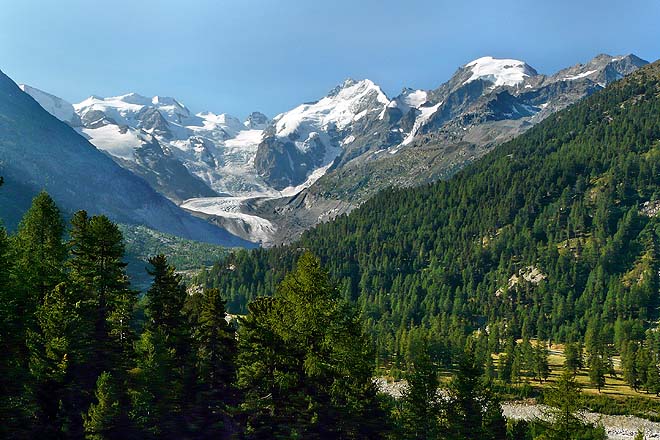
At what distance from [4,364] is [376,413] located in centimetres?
2841

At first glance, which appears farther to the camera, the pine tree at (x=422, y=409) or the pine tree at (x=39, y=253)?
the pine tree at (x=422, y=409)

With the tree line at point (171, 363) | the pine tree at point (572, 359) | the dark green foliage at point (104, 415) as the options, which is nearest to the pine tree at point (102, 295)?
the tree line at point (171, 363)

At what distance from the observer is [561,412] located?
48.7 metres

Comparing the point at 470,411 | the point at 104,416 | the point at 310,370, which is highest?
the point at 310,370

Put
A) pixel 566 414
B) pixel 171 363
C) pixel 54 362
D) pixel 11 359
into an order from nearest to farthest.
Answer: pixel 11 359
pixel 54 362
pixel 171 363
pixel 566 414

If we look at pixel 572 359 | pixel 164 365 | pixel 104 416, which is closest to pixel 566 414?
pixel 164 365

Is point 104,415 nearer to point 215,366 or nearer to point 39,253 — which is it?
point 215,366

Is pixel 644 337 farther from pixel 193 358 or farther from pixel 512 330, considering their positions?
pixel 193 358

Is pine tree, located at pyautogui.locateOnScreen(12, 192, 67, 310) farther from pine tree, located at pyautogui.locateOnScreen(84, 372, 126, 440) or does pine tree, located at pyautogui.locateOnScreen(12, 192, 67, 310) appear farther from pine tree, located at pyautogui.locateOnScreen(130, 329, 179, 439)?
pine tree, located at pyautogui.locateOnScreen(84, 372, 126, 440)

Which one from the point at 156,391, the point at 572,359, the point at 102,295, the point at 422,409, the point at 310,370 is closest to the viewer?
the point at 310,370

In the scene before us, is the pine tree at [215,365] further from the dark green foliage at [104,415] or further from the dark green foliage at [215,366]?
the dark green foliage at [104,415]

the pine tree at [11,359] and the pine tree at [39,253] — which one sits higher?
the pine tree at [39,253]

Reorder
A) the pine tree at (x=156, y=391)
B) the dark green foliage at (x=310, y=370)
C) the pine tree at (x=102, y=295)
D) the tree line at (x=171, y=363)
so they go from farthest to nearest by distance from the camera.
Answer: the pine tree at (x=102, y=295) < the dark green foliage at (x=310, y=370) < the pine tree at (x=156, y=391) < the tree line at (x=171, y=363)

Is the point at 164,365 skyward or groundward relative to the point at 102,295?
groundward
